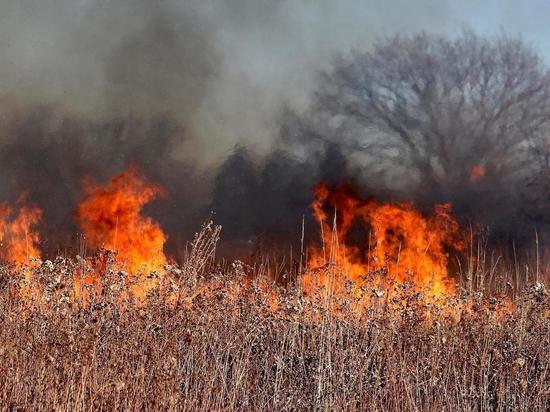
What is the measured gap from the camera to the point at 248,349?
637 centimetres

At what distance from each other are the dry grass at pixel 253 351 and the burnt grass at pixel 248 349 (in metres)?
0.03

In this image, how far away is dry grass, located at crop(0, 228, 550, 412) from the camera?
4711 mm

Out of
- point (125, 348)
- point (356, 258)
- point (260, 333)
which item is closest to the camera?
point (125, 348)

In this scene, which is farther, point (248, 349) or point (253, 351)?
point (253, 351)

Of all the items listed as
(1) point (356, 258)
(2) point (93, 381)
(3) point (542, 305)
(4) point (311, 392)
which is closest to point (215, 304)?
(4) point (311, 392)

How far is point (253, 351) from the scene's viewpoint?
853cm

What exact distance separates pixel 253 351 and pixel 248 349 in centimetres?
225

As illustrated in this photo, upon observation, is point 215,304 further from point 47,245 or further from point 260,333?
point 47,245

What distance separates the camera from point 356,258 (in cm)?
1856

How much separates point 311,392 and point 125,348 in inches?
90.8

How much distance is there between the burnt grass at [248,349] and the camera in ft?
15.5

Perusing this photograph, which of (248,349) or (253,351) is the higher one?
(253,351)

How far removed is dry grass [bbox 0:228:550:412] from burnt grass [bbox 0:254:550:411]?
0.03m

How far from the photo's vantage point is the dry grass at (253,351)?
4.71 m
